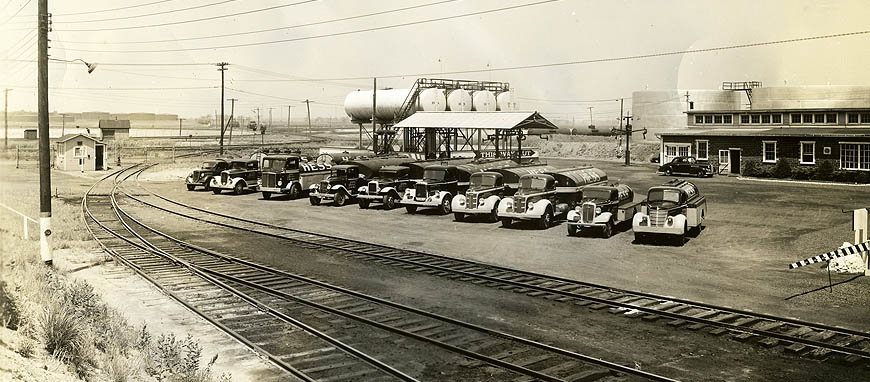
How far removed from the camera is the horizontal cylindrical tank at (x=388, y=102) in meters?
54.9

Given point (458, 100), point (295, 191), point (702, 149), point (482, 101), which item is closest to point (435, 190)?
point (295, 191)

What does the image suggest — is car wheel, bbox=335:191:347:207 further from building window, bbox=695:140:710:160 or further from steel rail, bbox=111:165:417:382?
building window, bbox=695:140:710:160

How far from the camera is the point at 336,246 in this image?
2164 cm

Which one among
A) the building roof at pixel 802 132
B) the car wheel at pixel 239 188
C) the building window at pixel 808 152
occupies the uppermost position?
the building roof at pixel 802 132

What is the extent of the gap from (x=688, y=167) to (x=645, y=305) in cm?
3671

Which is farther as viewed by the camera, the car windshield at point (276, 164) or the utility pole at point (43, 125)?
the car windshield at point (276, 164)

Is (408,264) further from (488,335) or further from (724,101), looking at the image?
(724,101)

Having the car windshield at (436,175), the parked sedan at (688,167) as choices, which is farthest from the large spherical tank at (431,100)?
the car windshield at (436,175)

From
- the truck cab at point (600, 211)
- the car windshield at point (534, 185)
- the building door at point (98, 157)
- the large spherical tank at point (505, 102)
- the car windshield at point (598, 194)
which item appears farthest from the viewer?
the large spherical tank at point (505, 102)

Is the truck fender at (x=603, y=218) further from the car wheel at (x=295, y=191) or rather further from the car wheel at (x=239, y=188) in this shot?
the car wheel at (x=239, y=188)

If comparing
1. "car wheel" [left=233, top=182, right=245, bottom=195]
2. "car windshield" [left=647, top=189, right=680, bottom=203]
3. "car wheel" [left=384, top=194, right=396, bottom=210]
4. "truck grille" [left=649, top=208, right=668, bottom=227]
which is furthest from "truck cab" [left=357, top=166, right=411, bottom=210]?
"truck grille" [left=649, top=208, right=668, bottom=227]

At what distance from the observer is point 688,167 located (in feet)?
157

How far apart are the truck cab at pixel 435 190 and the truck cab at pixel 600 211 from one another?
7.06 meters

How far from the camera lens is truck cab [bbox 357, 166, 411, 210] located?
31641 mm
